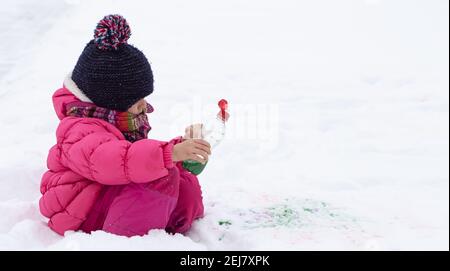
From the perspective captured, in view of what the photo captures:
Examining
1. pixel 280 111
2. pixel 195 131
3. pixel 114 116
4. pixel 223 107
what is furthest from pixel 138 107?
pixel 280 111

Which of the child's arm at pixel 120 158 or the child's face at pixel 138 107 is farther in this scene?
the child's face at pixel 138 107

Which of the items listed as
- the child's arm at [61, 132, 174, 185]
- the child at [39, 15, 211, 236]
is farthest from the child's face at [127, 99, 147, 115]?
the child's arm at [61, 132, 174, 185]

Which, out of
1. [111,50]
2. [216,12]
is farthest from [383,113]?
[216,12]

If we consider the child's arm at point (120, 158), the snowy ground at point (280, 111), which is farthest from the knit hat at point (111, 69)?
the snowy ground at point (280, 111)

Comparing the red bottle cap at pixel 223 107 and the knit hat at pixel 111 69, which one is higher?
the knit hat at pixel 111 69

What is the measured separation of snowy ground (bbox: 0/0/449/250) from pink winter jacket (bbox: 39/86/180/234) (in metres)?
0.15

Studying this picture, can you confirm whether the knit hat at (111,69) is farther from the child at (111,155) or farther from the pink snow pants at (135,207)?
the pink snow pants at (135,207)

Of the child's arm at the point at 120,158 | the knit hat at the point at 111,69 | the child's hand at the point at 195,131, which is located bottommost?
the child's arm at the point at 120,158

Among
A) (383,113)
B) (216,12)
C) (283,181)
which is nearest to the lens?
(283,181)

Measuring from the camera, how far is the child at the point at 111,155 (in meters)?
1.99

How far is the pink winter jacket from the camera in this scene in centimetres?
197

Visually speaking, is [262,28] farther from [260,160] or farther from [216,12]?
[260,160]
